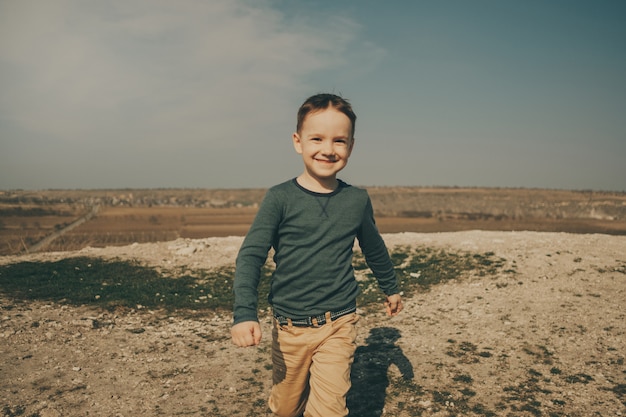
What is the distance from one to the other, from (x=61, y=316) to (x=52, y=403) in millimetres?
3288

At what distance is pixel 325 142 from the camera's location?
263 centimetres

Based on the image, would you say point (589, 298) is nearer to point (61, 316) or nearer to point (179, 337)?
point (179, 337)

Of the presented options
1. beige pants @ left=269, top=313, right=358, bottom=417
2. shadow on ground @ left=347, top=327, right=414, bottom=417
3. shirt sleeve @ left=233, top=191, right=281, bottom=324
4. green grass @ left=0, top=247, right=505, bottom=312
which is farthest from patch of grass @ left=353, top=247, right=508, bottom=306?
shirt sleeve @ left=233, top=191, right=281, bottom=324

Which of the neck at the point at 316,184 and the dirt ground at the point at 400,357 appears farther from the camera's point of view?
the dirt ground at the point at 400,357

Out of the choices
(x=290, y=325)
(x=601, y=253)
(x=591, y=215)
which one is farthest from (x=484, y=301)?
(x=591, y=215)

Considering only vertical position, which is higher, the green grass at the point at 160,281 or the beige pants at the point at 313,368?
the beige pants at the point at 313,368

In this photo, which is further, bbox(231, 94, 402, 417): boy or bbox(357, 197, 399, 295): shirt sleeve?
bbox(357, 197, 399, 295): shirt sleeve

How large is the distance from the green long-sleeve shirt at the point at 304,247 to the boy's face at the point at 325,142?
0.58 ft

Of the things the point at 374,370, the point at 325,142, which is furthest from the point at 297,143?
the point at 374,370

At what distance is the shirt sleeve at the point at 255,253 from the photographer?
7.94 feet

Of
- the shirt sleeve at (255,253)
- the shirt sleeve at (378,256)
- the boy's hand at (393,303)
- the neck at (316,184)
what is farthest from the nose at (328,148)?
the boy's hand at (393,303)

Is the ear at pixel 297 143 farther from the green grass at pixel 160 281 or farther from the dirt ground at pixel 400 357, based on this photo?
the green grass at pixel 160 281

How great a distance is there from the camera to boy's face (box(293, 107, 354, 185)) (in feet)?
8.57

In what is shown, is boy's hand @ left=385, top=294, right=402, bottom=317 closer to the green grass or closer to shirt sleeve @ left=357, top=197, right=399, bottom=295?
shirt sleeve @ left=357, top=197, right=399, bottom=295
